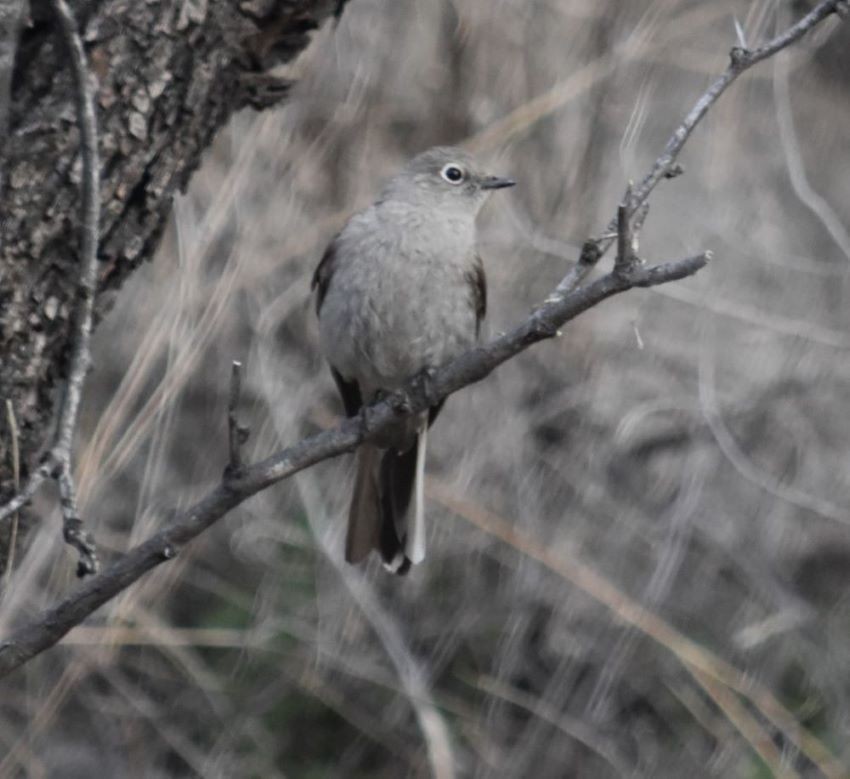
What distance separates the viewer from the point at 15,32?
2.72m

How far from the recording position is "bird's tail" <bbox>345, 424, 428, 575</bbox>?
4398 mm

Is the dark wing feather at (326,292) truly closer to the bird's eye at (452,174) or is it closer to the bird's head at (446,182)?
the bird's head at (446,182)

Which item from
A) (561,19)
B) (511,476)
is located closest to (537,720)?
(511,476)

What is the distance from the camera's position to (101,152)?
9.61ft

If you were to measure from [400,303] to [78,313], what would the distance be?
1585 mm

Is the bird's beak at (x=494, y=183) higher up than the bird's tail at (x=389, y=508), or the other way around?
the bird's beak at (x=494, y=183)

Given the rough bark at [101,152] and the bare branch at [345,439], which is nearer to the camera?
the bare branch at [345,439]

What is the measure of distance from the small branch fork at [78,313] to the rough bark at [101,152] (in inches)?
3.9

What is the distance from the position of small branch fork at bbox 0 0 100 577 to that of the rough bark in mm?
98

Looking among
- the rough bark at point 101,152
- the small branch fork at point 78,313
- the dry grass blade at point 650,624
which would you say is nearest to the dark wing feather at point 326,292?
the dry grass blade at point 650,624

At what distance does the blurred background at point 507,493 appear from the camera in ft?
18.7

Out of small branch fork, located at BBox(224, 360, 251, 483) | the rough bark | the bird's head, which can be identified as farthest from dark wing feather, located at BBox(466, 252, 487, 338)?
small branch fork, located at BBox(224, 360, 251, 483)

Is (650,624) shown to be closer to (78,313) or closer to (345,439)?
(345,439)

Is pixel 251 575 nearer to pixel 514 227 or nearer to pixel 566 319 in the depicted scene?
pixel 514 227
